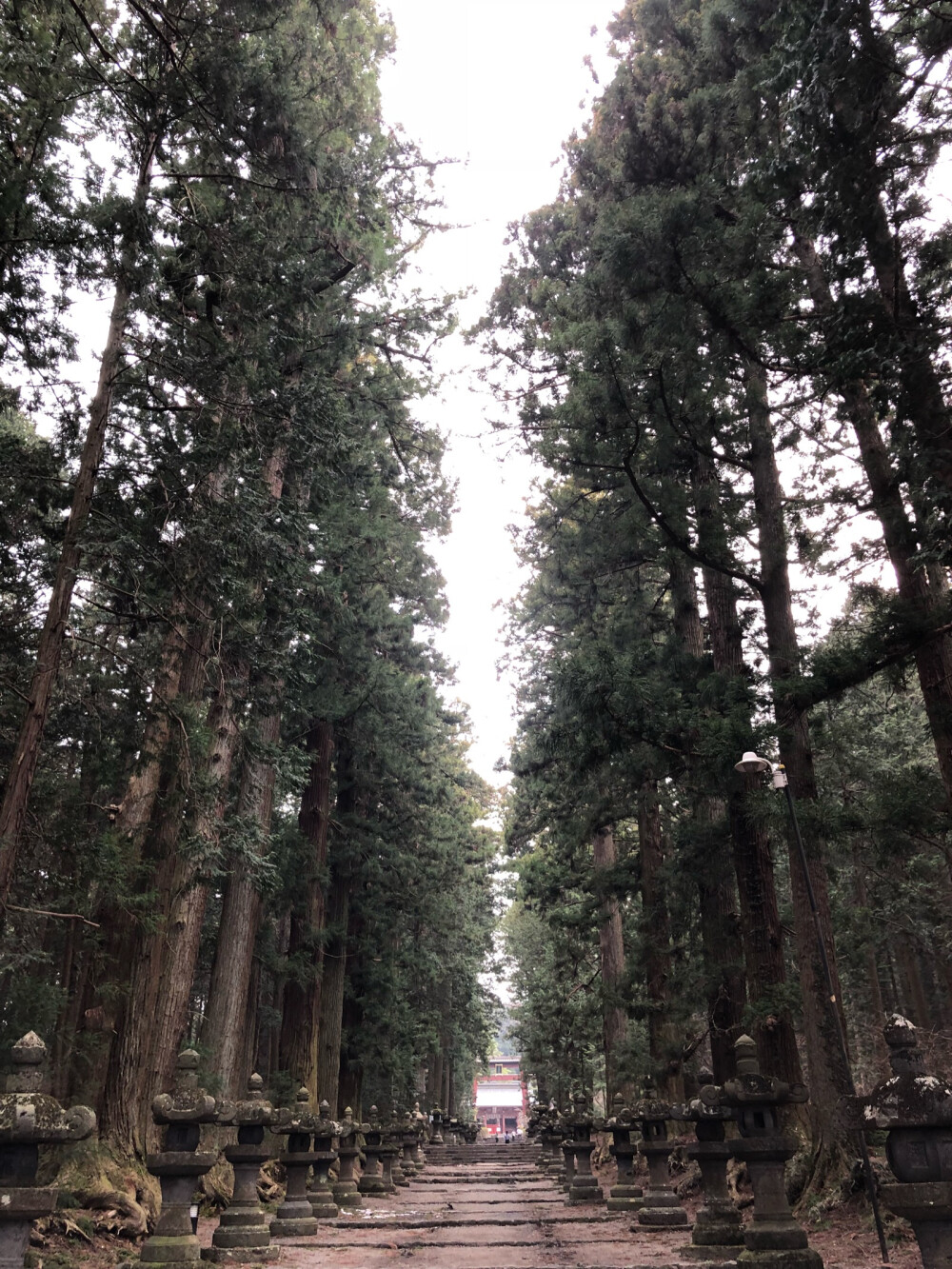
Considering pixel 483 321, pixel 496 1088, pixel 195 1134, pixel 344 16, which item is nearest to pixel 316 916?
pixel 195 1134

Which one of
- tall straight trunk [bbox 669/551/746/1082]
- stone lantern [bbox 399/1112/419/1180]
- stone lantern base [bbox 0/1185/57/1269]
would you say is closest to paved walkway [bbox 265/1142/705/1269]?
tall straight trunk [bbox 669/551/746/1082]

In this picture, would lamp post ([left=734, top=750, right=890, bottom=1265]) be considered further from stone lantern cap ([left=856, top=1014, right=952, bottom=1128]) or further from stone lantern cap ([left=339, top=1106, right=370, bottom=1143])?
stone lantern cap ([left=339, top=1106, right=370, bottom=1143])

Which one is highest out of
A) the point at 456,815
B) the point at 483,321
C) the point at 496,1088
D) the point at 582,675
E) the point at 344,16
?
the point at 344,16

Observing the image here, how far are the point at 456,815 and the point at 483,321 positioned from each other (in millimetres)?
16330

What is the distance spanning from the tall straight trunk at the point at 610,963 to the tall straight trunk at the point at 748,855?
17.9ft

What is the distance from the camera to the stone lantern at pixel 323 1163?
1062cm

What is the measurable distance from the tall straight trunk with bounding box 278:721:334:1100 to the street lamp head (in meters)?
7.56

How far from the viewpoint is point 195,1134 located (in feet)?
20.9

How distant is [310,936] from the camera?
15.6 m

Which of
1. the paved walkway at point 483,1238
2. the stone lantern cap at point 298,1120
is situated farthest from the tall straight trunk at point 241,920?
the paved walkway at point 483,1238

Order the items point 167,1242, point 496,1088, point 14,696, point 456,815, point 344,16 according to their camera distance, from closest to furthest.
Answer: point 167,1242 < point 14,696 < point 344,16 < point 456,815 < point 496,1088

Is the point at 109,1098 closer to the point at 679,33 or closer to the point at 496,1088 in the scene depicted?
the point at 679,33

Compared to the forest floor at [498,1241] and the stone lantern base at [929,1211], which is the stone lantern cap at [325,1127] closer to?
the forest floor at [498,1241]

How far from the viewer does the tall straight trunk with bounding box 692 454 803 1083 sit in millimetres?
9273
